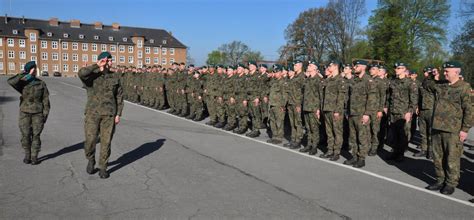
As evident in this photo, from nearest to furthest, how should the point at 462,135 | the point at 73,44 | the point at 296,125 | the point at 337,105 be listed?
the point at 462,135, the point at 337,105, the point at 296,125, the point at 73,44

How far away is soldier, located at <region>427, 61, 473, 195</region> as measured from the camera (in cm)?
568

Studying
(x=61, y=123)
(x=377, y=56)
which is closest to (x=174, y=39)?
(x=377, y=56)

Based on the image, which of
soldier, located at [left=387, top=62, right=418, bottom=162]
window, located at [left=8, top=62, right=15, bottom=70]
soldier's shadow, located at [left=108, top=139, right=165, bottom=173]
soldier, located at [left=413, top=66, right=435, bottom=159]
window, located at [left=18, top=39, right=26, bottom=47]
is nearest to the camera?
soldier's shadow, located at [left=108, top=139, right=165, bottom=173]

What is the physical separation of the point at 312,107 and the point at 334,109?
68 centimetres

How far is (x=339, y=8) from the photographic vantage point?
51781 mm

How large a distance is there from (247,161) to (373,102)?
2690mm

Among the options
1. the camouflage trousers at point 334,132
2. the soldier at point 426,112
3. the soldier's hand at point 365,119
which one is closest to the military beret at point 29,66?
the camouflage trousers at point 334,132

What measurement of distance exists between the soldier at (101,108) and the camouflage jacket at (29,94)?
135cm

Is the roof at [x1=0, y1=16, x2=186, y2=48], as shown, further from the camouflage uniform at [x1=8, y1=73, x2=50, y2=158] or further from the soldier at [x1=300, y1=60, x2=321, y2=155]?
the soldier at [x1=300, y1=60, x2=321, y2=155]

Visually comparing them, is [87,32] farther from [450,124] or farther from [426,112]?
[450,124]

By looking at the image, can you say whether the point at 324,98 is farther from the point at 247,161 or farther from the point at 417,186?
the point at 417,186

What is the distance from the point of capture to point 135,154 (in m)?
7.87

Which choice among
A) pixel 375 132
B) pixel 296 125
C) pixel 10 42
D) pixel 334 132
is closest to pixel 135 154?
pixel 296 125

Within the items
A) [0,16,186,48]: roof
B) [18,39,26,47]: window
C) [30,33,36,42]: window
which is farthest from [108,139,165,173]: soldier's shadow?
[0,16,186,48]: roof
